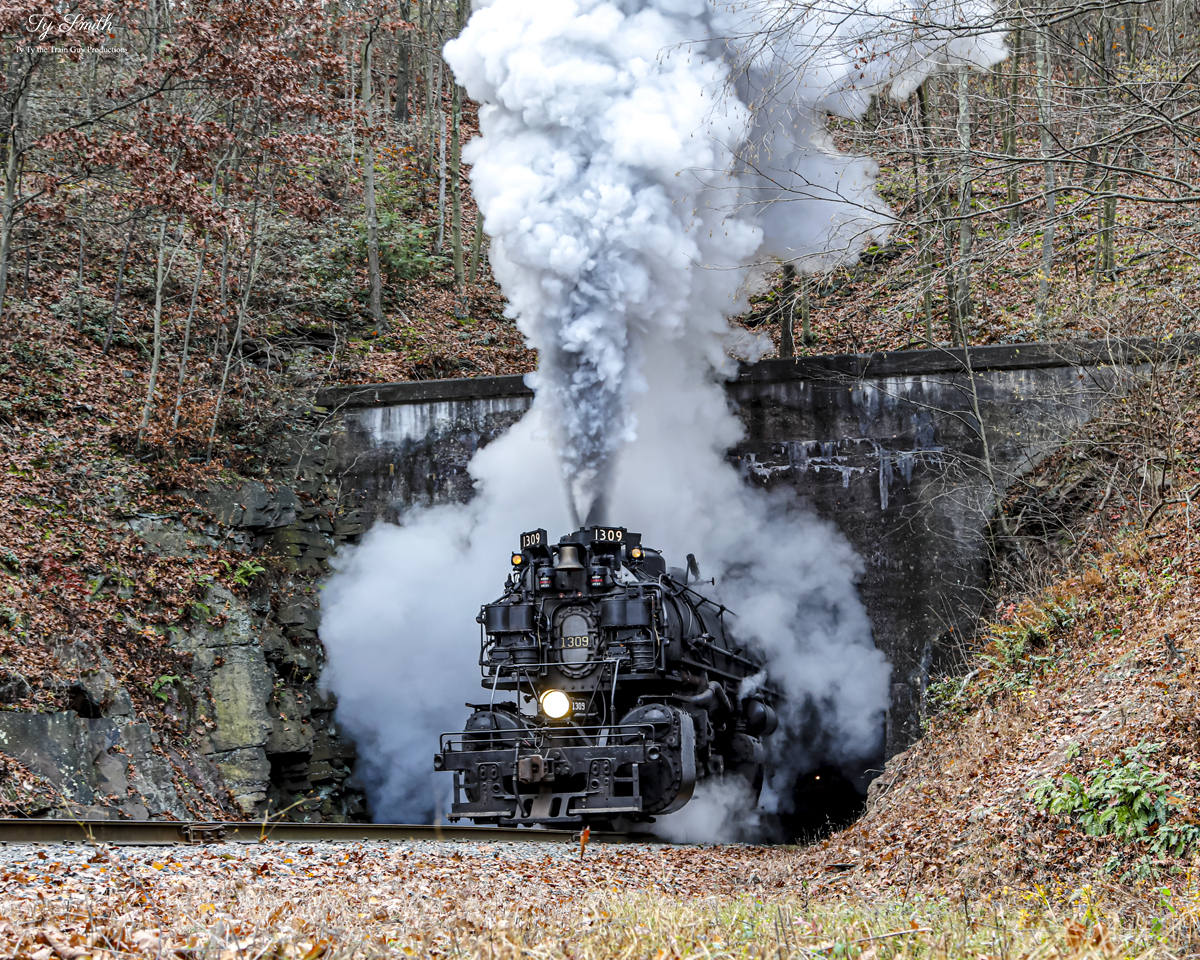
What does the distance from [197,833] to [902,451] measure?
41.9ft

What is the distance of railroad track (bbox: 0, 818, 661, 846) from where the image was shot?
8188mm

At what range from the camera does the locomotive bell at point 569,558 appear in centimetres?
1261

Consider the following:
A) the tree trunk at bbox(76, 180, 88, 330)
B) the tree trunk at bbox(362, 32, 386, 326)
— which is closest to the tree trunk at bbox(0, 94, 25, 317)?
the tree trunk at bbox(76, 180, 88, 330)

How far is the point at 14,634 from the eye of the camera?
1216 centimetres

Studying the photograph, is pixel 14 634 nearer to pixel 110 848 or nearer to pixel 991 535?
pixel 110 848

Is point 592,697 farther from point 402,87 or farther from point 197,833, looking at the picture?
point 402,87

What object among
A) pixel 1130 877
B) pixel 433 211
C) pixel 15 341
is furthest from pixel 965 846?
pixel 433 211

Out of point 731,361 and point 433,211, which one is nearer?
point 731,361

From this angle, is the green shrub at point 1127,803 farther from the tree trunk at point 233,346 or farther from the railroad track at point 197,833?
the tree trunk at point 233,346

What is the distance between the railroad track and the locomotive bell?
10.0 feet

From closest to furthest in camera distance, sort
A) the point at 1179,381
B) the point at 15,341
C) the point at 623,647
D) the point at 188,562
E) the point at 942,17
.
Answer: the point at 942,17 < the point at 623,647 < the point at 1179,381 < the point at 188,562 < the point at 15,341

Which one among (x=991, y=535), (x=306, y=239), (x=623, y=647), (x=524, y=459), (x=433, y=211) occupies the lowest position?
(x=623, y=647)

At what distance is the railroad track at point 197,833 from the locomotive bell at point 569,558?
3.05 meters

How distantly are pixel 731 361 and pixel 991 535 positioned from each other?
16.9 ft
